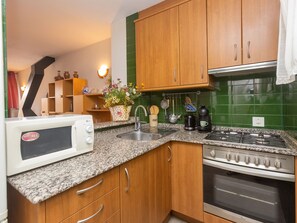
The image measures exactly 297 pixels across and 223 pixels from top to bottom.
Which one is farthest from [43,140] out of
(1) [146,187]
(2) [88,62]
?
(2) [88,62]

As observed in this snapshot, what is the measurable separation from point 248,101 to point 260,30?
Result: 63cm

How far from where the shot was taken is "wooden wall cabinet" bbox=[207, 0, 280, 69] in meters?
1.24

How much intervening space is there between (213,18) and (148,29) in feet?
2.27

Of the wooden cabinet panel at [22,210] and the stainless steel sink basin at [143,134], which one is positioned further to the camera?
the stainless steel sink basin at [143,134]

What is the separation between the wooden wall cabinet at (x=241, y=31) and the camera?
48.8 inches

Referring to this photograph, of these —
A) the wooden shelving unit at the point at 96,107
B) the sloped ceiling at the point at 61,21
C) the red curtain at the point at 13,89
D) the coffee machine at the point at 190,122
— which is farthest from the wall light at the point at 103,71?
the red curtain at the point at 13,89

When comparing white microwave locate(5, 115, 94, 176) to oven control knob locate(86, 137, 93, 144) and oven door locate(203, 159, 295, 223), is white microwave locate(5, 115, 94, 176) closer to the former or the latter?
oven control knob locate(86, 137, 93, 144)

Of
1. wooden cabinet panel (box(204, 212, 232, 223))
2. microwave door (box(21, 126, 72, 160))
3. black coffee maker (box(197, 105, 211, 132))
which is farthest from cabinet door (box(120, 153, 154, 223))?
black coffee maker (box(197, 105, 211, 132))

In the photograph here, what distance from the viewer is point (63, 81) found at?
3.67m

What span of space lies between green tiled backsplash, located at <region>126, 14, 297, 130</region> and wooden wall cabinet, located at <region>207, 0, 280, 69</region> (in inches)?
12.5

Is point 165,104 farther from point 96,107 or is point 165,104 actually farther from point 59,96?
point 59,96

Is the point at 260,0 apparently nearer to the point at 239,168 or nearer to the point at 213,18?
the point at 213,18

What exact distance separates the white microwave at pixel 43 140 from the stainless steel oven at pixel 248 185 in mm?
929

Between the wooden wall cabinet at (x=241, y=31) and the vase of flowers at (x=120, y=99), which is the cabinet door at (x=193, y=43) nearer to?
the wooden wall cabinet at (x=241, y=31)
